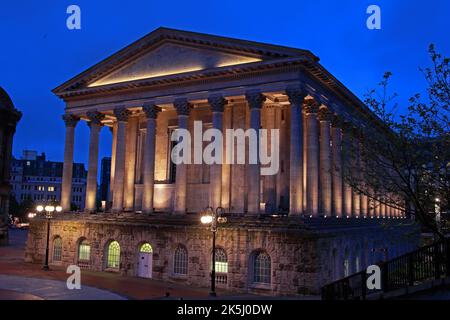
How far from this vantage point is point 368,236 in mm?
41094

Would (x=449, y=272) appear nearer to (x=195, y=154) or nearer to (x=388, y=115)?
(x=388, y=115)

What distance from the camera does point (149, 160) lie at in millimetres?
39562

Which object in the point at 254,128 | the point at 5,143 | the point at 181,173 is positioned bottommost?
the point at 181,173

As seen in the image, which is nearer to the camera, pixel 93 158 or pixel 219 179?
pixel 219 179

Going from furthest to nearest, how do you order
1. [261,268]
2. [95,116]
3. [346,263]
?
[95,116], [346,263], [261,268]

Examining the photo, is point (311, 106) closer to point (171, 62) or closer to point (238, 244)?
point (171, 62)

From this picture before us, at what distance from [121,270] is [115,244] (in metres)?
2.38

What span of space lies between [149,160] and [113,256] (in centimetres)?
800

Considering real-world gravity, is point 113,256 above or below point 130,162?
below

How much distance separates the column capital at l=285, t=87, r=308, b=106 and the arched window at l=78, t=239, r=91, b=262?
2000 cm

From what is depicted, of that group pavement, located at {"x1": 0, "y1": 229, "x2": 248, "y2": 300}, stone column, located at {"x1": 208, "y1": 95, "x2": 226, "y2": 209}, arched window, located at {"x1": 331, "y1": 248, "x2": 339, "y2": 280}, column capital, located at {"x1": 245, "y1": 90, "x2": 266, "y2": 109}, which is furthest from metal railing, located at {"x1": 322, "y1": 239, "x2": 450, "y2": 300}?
column capital, located at {"x1": 245, "y1": 90, "x2": 266, "y2": 109}

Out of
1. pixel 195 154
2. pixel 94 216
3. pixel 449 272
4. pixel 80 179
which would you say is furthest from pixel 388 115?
pixel 80 179

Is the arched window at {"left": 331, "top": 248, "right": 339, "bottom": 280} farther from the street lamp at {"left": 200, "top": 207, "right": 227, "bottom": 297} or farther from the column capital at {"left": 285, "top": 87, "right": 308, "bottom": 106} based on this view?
the column capital at {"left": 285, "top": 87, "right": 308, "bottom": 106}

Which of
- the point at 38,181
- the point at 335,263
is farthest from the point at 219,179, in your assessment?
the point at 38,181
